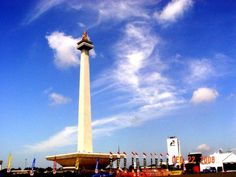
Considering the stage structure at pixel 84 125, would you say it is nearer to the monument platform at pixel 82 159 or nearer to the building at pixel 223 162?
the monument platform at pixel 82 159

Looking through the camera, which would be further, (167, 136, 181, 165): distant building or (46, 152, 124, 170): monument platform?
(167, 136, 181, 165): distant building

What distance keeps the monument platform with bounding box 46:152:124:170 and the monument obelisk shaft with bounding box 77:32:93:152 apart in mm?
4443

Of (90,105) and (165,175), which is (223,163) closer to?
(165,175)

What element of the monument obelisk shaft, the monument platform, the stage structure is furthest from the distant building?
the monument obelisk shaft

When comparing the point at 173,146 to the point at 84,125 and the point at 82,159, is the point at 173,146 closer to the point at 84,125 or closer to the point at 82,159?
the point at 84,125

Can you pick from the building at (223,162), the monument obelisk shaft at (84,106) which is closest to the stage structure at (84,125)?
the monument obelisk shaft at (84,106)

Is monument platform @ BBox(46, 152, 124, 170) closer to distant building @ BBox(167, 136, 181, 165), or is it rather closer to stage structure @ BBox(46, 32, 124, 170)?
stage structure @ BBox(46, 32, 124, 170)

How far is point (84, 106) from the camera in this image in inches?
3812

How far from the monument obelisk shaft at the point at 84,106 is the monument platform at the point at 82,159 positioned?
4443 mm

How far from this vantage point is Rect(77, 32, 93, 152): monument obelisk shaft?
95.1 metres

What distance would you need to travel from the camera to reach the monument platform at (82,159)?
86.4 metres

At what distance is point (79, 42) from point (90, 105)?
68.0ft

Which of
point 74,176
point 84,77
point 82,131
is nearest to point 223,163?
point 82,131

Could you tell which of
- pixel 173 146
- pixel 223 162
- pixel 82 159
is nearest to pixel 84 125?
pixel 82 159
